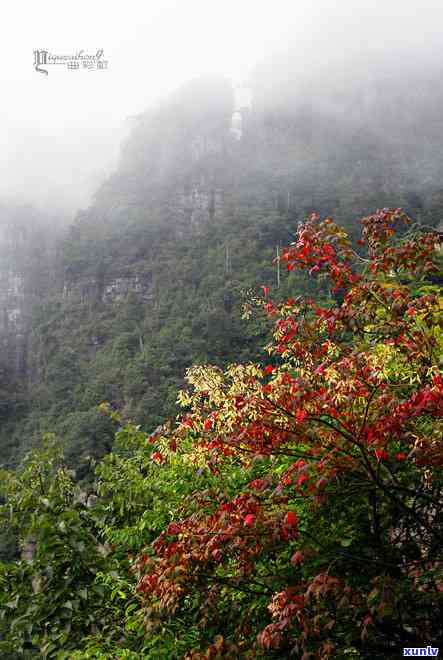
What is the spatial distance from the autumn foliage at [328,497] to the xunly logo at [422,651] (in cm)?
9

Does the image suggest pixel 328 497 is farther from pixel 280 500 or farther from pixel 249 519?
pixel 249 519

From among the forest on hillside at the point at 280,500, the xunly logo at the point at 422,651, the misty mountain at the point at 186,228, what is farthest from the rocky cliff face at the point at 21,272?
the xunly logo at the point at 422,651

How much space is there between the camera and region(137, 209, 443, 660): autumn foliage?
2797mm

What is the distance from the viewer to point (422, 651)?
2896 millimetres

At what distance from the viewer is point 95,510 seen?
4797 mm

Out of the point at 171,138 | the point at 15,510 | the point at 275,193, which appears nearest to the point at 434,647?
the point at 15,510

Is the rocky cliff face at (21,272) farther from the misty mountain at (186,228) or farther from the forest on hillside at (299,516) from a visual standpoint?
the forest on hillside at (299,516)

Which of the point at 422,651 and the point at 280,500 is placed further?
the point at 280,500

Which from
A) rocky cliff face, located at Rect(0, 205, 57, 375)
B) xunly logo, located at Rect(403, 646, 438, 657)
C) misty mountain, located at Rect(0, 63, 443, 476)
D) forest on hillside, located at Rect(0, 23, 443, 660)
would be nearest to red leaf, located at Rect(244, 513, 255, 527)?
forest on hillside, located at Rect(0, 23, 443, 660)

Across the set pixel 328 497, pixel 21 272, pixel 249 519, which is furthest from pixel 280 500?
pixel 21 272

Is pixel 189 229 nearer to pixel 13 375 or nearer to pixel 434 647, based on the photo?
pixel 13 375

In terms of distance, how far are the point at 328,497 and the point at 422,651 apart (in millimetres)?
836

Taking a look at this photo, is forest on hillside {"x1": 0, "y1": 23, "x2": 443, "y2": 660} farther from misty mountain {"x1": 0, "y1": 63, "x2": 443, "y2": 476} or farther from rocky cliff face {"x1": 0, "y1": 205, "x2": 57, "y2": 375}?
rocky cliff face {"x1": 0, "y1": 205, "x2": 57, "y2": 375}

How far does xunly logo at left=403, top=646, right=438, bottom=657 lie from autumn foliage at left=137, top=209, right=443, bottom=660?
0.09 meters
